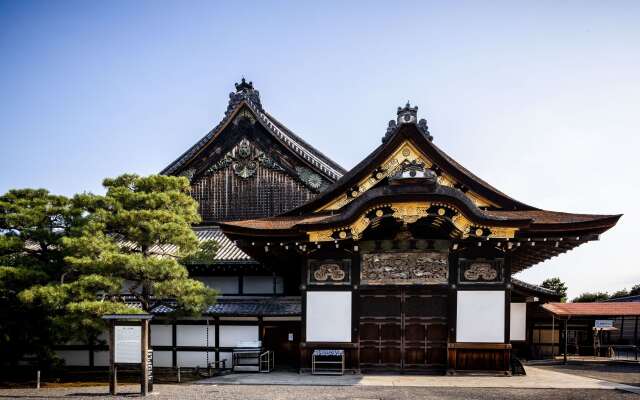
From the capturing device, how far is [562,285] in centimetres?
7912

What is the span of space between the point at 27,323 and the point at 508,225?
16.5 meters

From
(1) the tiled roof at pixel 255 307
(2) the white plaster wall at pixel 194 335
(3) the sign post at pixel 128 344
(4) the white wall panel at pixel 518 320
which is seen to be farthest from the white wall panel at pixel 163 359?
(4) the white wall panel at pixel 518 320

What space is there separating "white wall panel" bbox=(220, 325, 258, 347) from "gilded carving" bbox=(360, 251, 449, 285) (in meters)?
6.49

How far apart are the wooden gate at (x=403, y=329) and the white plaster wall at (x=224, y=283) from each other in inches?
306

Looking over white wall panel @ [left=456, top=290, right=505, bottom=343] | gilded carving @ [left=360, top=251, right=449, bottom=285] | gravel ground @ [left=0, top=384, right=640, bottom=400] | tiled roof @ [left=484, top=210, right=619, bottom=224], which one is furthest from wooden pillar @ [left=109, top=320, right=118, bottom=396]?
tiled roof @ [left=484, top=210, right=619, bottom=224]

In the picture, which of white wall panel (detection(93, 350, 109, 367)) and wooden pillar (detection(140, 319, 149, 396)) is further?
white wall panel (detection(93, 350, 109, 367))

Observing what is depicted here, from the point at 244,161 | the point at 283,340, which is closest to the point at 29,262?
the point at 283,340

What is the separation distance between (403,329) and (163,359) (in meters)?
10.3

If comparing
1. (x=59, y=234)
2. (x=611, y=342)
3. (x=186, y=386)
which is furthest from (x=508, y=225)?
(x=611, y=342)

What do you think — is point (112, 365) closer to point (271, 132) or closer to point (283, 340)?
point (283, 340)

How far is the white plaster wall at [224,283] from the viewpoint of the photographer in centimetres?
2198

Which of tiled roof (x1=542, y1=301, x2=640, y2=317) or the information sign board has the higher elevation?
the information sign board

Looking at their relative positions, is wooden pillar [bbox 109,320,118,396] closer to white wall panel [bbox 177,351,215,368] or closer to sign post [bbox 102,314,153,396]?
sign post [bbox 102,314,153,396]

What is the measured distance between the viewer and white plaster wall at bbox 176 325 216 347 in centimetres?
2055
